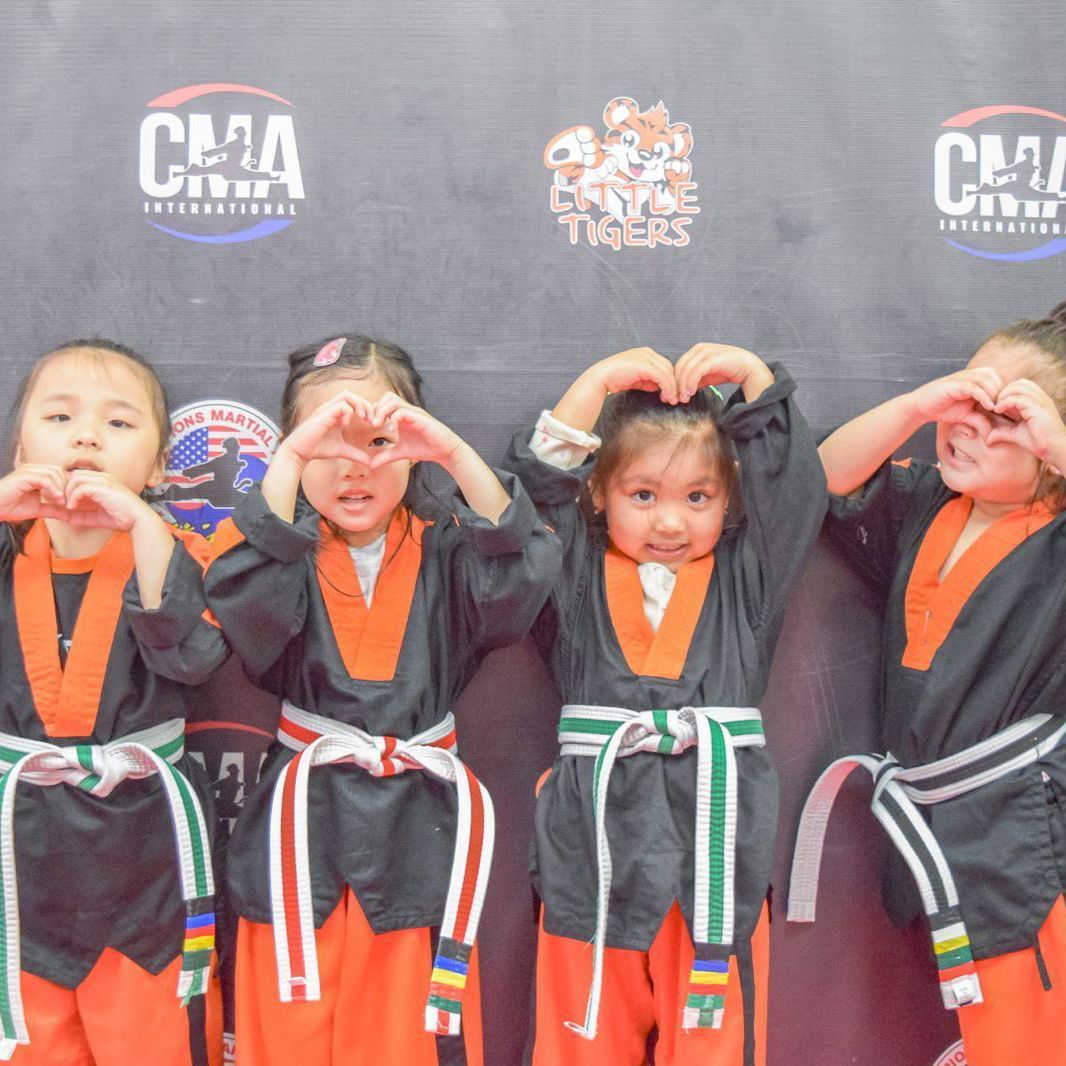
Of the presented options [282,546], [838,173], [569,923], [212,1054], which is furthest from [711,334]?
[212,1054]

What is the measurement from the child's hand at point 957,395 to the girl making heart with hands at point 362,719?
663mm

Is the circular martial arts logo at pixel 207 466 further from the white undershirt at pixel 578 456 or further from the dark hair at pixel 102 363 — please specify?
the white undershirt at pixel 578 456

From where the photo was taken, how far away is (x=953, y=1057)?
212cm

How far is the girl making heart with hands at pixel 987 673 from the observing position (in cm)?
181

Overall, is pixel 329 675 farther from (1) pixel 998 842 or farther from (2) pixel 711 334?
(1) pixel 998 842

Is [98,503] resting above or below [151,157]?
below

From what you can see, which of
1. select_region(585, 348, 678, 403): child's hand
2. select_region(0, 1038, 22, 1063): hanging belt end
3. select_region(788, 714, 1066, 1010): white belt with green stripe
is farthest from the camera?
select_region(585, 348, 678, 403): child's hand

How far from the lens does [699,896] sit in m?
1.78

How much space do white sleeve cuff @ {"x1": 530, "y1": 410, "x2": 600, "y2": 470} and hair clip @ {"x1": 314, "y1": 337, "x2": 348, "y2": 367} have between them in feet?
1.17

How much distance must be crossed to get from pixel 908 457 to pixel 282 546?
1171 millimetres

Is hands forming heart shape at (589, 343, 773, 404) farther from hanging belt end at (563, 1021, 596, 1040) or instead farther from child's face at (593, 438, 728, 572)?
hanging belt end at (563, 1021, 596, 1040)

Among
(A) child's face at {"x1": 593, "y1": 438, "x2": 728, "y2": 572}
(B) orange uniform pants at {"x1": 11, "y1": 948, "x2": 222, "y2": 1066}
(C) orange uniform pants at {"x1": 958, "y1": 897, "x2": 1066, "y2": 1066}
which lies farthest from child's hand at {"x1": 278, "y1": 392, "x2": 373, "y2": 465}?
(C) orange uniform pants at {"x1": 958, "y1": 897, "x2": 1066, "y2": 1066}

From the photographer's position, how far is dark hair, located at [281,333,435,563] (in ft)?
6.26

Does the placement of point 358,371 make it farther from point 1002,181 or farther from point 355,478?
point 1002,181
